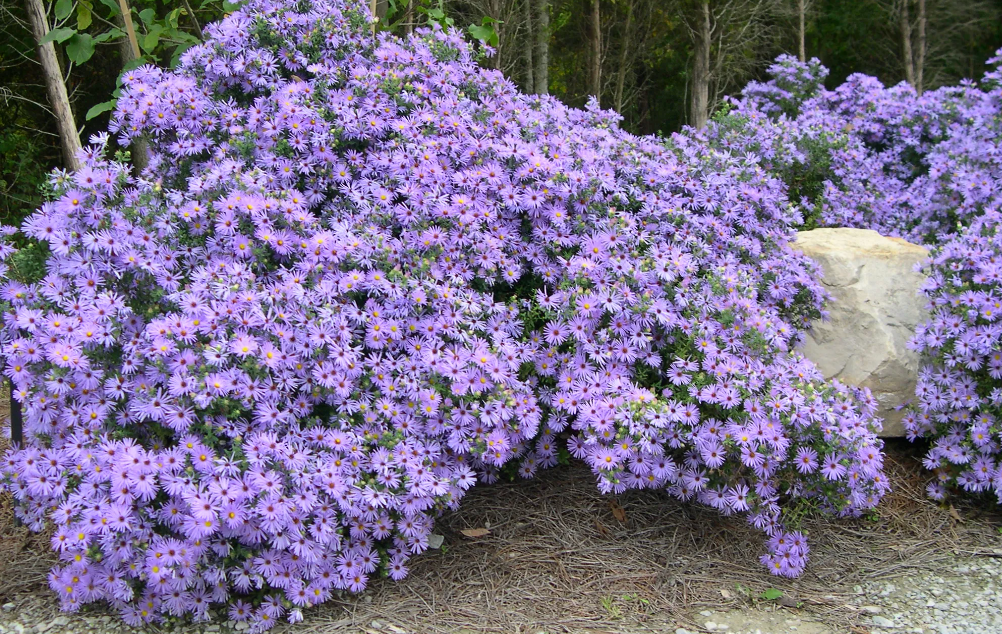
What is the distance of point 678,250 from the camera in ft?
10.7

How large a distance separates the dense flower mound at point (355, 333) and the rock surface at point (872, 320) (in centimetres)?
30

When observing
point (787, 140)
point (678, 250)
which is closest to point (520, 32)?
point (787, 140)

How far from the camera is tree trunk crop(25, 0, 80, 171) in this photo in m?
4.79

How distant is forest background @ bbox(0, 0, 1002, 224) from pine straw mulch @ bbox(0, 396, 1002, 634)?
188 centimetres

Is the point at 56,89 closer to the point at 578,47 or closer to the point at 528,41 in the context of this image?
the point at 528,41

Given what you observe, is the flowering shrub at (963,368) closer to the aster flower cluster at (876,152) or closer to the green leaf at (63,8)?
the aster flower cluster at (876,152)

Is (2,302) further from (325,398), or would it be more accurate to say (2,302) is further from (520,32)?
(520,32)

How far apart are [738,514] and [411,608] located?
1346 millimetres

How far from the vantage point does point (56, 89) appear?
512 centimetres

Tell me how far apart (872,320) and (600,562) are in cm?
187

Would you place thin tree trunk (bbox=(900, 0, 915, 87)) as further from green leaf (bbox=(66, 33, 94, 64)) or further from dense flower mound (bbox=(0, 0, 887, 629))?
green leaf (bbox=(66, 33, 94, 64))

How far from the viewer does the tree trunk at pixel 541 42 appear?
901cm

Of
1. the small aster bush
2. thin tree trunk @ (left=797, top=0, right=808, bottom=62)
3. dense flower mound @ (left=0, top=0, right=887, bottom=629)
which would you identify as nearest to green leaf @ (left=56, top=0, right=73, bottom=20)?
dense flower mound @ (left=0, top=0, right=887, bottom=629)

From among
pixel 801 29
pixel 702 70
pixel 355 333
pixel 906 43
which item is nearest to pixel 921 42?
pixel 906 43
